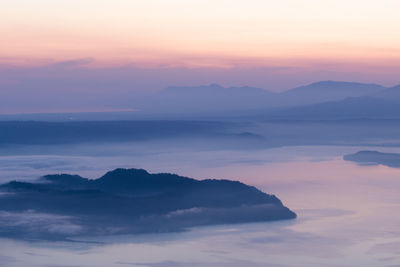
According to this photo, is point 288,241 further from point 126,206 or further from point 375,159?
point 375,159

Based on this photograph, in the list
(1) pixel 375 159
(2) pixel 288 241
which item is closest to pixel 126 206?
(2) pixel 288 241

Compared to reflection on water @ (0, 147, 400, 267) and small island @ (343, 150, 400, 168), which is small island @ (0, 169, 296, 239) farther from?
small island @ (343, 150, 400, 168)

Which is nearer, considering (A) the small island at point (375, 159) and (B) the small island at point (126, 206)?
(B) the small island at point (126, 206)

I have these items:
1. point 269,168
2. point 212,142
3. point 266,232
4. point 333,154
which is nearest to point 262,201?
point 266,232

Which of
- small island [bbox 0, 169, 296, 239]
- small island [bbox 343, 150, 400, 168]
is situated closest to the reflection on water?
small island [bbox 0, 169, 296, 239]

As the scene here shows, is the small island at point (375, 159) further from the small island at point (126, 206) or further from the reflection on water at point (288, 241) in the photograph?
the small island at point (126, 206)

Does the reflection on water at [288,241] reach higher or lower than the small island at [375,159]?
lower

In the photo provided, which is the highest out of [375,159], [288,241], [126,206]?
[375,159]

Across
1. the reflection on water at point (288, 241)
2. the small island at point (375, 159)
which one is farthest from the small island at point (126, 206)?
the small island at point (375, 159)
